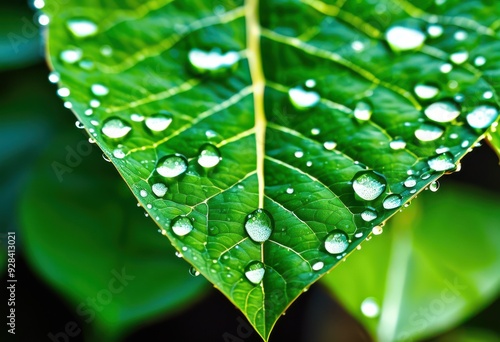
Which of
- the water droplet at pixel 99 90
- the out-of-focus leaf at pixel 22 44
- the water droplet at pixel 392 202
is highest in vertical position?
the out-of-focus leaf at pixel 22 44

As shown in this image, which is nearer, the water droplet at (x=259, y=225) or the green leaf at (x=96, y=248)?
the water droplet at (x=259, y=225)

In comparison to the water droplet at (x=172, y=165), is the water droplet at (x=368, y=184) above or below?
below

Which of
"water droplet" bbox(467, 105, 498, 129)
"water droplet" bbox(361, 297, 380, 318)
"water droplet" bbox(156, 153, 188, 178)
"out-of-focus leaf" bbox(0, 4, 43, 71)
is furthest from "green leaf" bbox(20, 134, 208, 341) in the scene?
"water droplet" bbox(467, 105, 498, 129)

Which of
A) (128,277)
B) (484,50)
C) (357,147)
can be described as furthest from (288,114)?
(128,277)

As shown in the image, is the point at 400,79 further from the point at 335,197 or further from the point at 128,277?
the point at 128,277

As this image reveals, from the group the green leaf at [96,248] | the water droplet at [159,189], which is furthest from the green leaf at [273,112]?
the green leaf at [96,248]

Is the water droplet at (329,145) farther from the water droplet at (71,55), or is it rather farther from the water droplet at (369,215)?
the water droplet at (71,55)

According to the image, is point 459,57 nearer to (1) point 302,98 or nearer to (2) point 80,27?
(1) point 302,98
